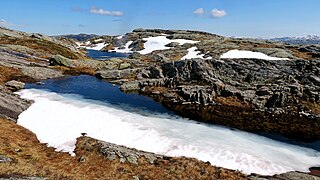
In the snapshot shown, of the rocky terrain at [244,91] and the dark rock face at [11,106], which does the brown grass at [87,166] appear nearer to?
the dark rock face at [11,106]

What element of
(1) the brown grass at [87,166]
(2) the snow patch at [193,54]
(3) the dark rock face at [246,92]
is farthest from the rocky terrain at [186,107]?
(2) the snow patch at [193,54]

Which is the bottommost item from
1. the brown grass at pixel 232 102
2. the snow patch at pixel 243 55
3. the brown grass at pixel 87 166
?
the brown grass at pixel 232 102

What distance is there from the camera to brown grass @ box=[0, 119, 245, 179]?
19.6 meters

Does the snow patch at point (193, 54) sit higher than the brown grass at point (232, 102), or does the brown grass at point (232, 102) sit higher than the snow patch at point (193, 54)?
the snow patch at point (193, 54)

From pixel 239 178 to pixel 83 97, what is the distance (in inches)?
1356

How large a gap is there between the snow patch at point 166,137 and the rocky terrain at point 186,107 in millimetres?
1773

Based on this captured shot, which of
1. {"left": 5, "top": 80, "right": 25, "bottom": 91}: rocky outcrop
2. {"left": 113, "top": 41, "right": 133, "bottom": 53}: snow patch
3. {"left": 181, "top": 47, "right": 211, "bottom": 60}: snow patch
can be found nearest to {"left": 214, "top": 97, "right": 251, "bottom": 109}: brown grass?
{"left": 5, "top": 80, "right": 25, "bottom": 91}: rocky outcrop

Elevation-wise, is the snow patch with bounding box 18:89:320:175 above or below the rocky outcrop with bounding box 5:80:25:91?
below

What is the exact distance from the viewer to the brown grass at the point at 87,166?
1959cm

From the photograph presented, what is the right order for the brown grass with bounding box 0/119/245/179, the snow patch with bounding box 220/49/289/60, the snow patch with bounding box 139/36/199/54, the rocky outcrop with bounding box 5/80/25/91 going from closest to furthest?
the brown grass with bounding box 0/119/245/179 < the rocky outcrop with bounding box 5/80/25/91 < the snow patch with bounding box 220/49/289/60 < the snow patch with bounding box 139/36/199/54

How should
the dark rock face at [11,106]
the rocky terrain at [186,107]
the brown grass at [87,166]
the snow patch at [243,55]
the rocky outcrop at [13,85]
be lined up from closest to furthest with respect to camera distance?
the brown grass at [87,166] → the rocky terrain at [186,107] → the dark rock face at [11,106] → the rocky outcrop at [13,85] → the snow patch at [243,55]

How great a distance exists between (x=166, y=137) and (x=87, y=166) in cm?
1043

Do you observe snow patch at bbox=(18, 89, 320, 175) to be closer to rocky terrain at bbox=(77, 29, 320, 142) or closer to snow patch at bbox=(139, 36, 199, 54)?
rocky terrain at bbox=(77, 29, 320, 142)

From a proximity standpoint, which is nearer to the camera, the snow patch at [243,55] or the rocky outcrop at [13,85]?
the rocky outcrop at [13,85]
